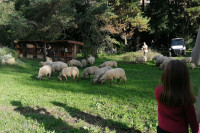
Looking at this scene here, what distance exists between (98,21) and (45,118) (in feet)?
74.0

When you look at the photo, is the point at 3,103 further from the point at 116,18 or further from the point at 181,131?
the point at 116,18

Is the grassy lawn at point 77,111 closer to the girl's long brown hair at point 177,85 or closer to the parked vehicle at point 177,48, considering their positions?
the girl's long brown hair at point 177,85

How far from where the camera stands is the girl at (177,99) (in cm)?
254

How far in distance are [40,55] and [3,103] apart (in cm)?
1825

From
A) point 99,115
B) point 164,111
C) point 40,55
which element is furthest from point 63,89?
point 40,55

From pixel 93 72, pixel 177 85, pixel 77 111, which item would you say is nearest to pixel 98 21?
pixel 93 72

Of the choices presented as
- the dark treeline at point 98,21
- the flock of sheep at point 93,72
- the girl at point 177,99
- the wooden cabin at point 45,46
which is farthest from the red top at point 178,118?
the dark treeline at point 98,21

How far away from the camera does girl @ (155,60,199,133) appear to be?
254cm

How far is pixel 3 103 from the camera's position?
634 cm

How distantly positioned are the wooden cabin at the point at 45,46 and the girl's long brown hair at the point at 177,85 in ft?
57.2

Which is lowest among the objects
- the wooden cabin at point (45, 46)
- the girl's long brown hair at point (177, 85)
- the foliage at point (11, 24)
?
the girl's long brown hair at point (177, 85)

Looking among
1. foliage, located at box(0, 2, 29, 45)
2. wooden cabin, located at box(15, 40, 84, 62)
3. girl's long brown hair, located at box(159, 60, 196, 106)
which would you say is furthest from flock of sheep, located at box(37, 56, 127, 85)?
foliage, located at box(0, 2, 29, 45)

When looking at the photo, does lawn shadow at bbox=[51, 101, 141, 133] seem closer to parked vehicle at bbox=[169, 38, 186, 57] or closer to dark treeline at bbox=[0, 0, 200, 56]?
dark treeline at bbox=[0, 0, 200, 56]

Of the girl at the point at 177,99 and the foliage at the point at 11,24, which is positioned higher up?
the foliage at the point at 11,24
